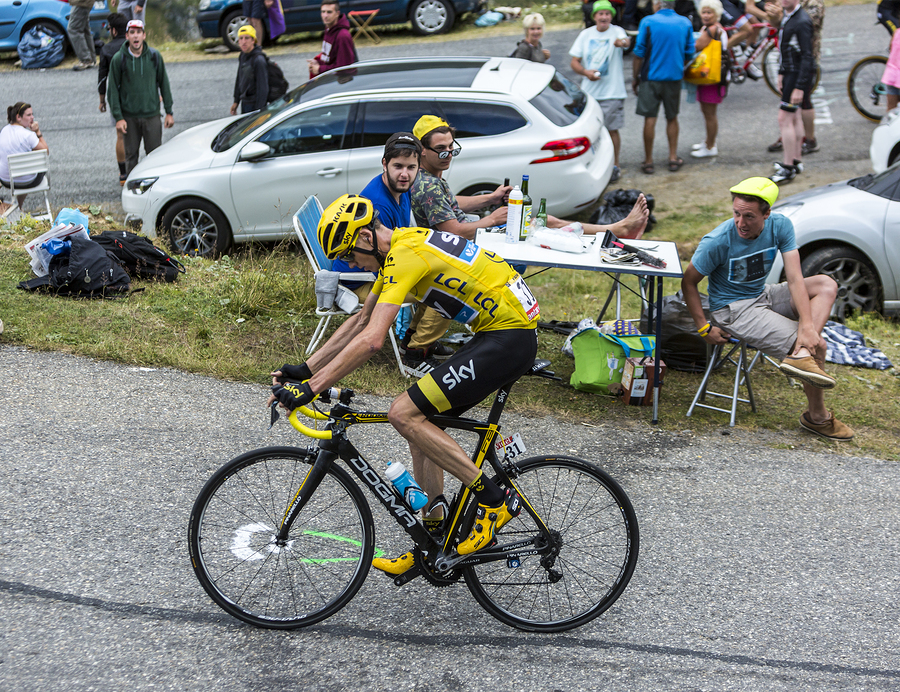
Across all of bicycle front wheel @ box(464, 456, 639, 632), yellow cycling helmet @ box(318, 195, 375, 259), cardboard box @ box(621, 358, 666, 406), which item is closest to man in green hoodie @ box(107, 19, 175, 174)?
cardboard box @ box(621, 358, 666, 406)

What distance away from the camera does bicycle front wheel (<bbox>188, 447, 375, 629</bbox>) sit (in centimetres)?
370

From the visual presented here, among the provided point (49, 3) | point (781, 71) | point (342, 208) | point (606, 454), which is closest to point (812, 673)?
point (606, 454)

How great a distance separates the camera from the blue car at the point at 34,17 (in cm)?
1680

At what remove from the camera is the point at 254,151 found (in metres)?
8.84

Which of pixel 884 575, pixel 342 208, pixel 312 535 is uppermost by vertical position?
pixel 342 208

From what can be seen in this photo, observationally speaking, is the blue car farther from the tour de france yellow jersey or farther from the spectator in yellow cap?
the tour de france yellow jersey

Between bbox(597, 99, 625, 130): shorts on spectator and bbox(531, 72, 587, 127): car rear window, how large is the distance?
134cm

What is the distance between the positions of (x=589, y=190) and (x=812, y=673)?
631cm

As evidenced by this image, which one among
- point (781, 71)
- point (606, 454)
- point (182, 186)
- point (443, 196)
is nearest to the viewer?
point (606, 454)

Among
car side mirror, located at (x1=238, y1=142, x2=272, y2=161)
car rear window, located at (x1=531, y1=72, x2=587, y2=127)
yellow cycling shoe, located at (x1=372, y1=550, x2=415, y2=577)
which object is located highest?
car rear window, located at (x1=531, y1=72, x2=587, y2=127)

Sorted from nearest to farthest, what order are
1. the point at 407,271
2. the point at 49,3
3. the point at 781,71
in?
the point at 407,271
the point at 781,71
the point at 49,3

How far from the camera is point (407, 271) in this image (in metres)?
3.61

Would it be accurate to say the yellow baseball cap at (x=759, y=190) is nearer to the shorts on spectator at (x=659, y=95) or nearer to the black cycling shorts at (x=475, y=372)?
the black cycling shorts at (x=475, y=372)

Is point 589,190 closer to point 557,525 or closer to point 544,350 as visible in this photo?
point 544,350
